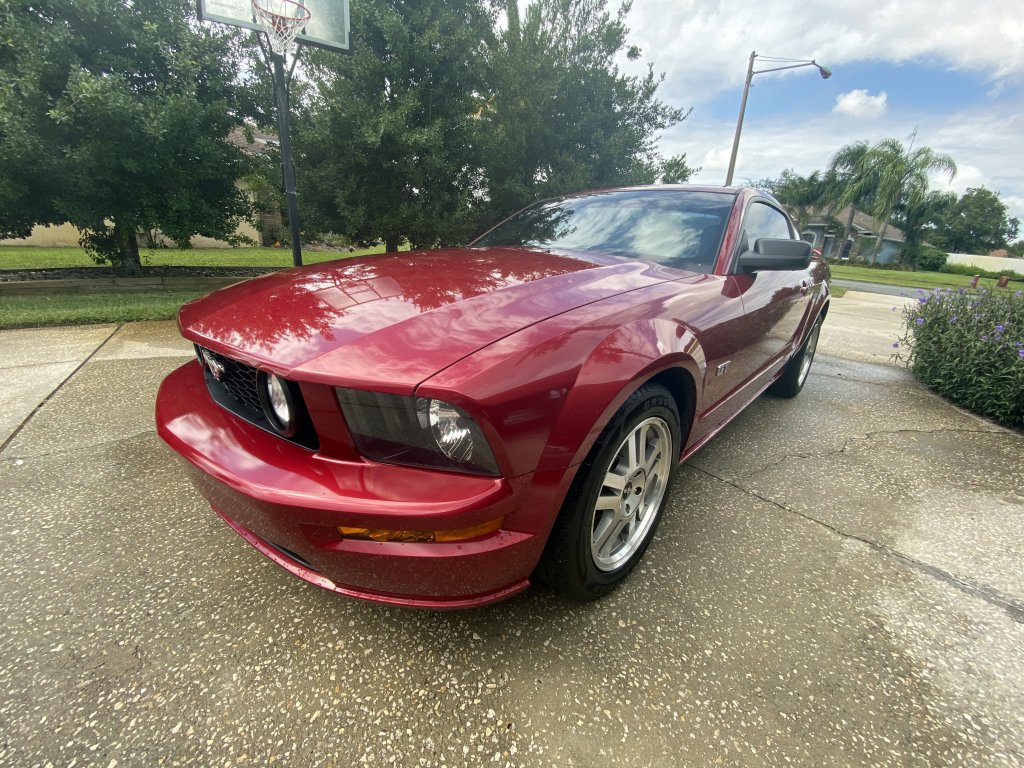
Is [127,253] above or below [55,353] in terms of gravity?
above

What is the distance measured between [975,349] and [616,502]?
156 inches

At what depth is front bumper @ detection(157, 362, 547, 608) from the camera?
112 centimetres

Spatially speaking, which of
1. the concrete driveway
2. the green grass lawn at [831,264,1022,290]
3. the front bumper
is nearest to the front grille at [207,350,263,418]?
the front bumper

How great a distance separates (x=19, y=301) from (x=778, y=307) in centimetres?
864

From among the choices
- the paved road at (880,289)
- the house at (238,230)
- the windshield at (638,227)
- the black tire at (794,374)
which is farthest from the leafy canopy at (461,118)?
the paved road at (880,289)

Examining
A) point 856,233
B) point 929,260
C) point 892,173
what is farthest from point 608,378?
point 929,260

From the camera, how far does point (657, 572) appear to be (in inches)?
72.6

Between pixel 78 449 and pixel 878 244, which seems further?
pixel 878 244

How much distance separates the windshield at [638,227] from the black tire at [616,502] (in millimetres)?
928

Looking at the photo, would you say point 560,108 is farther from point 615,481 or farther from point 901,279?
point 901,279

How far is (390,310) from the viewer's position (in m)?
1.43

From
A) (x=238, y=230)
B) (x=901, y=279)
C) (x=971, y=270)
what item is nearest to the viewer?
(x=238, y=230)

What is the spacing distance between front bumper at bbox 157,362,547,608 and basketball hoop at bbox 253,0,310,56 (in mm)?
5596

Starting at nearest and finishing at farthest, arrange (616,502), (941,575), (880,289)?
1. (616,502)
2. (941,575)
3. (880,289)
